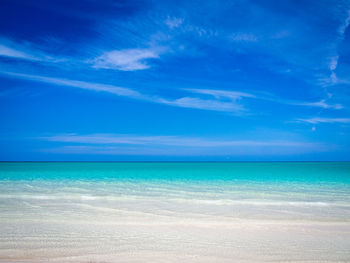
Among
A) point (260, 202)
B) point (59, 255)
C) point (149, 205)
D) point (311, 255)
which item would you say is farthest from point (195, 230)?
point (260, 202)

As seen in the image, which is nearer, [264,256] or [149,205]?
[264,256]

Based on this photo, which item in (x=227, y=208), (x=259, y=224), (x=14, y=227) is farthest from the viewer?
(x=227, y=208)

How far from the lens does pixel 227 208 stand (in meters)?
11.9

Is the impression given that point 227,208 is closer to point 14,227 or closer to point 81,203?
point 81,203

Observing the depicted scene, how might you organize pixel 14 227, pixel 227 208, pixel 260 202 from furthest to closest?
pixel 260 202, pixel 227 208, pixel 14 227

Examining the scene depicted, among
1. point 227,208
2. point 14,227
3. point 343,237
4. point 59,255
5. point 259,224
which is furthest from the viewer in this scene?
point 227,208

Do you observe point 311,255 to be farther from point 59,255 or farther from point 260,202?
point 260,202

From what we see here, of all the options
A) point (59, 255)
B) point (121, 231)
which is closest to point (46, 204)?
point (121, 231)

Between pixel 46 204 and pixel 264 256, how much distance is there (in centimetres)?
996

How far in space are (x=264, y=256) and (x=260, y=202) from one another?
8107 millimetres

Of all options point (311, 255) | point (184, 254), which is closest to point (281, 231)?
point (311, 255)

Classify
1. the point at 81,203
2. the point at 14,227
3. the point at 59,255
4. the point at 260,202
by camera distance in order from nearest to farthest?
the point at 59,255
the point at 14,227
the point at 81,203
the point at 260,202

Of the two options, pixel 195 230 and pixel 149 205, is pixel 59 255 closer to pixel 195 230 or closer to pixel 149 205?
pixel 195 230

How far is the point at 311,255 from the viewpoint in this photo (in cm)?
605
